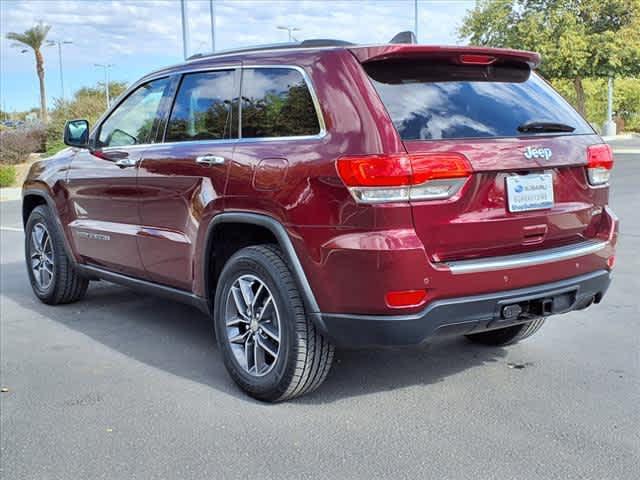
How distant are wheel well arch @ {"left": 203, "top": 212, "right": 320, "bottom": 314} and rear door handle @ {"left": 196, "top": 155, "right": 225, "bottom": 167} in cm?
29

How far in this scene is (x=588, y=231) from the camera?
3941mm

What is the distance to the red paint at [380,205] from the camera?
3.30 meters

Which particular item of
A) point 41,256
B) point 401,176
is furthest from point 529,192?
point 41,256

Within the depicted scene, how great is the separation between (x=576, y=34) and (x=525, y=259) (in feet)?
80.3

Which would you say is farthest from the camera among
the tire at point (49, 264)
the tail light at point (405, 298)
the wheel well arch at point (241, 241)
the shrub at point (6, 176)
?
the shrub at point (6, 176)

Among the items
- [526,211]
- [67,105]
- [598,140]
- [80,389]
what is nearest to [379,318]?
[526,211]

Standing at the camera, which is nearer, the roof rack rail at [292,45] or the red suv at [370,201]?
the red suv at [370,201]

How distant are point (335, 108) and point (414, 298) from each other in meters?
0.96

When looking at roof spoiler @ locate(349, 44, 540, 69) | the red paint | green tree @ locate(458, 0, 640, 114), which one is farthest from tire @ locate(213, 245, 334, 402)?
green tree @ locate(458, 0, 640, 114)

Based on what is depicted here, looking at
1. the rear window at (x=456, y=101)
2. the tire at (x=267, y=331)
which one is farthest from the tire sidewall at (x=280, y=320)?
the rear window at (x=456, y=101)

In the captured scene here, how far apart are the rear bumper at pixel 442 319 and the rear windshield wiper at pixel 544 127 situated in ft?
2.53

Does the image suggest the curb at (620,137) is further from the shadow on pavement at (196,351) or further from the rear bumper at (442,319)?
the rear bumper at (442,319)

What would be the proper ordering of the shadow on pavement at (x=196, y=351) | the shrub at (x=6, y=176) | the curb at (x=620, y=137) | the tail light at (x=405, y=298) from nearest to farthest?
the tail light at (x=405, y=298) < the shadow on pavement at (x=196, y=351) < the shrub at (x=6, y=176) < the curb at (x=620, y=137)

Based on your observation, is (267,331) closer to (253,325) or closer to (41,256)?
(253,325)
